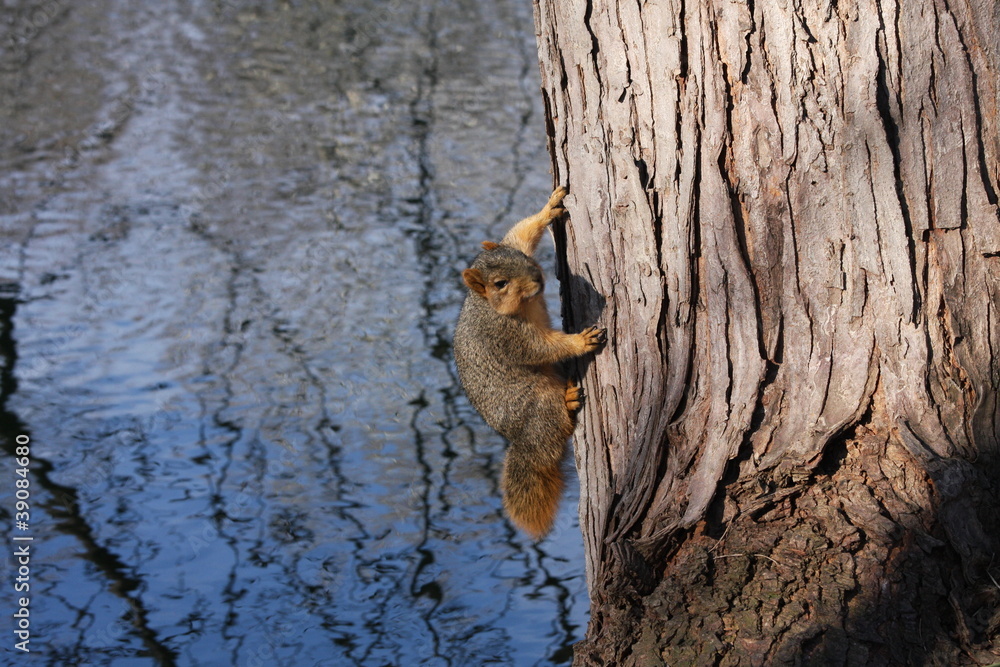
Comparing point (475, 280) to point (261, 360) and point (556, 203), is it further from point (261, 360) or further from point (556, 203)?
point (261, 360)

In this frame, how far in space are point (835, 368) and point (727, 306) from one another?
0.27 metres

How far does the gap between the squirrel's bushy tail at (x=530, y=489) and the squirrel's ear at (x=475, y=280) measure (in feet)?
1.74

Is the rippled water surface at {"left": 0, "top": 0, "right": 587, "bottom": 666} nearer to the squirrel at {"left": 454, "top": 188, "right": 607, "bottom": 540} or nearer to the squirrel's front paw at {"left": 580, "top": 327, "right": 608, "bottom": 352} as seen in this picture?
the squirrel at {"left": 454, "top": 188, "right": 607, "bottom": 540}

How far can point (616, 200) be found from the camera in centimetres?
243

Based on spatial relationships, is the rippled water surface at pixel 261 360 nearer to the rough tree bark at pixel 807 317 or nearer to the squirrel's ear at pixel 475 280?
the squirrel's ear at pixel 475 280

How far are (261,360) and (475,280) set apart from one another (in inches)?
106

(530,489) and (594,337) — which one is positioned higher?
(594,337)

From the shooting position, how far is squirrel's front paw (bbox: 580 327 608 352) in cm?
263

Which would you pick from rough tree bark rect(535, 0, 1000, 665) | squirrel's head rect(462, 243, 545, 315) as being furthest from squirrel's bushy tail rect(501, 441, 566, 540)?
rough tree bark rect(535, 0, 1000, 665)

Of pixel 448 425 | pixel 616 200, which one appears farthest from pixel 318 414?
pixel 616 200

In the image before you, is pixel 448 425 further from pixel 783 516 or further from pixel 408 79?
pixel 408 79

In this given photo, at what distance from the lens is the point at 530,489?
10.9 feet

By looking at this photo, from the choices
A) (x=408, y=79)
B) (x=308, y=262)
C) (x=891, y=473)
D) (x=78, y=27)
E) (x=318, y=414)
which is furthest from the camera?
(x=78, y=27)

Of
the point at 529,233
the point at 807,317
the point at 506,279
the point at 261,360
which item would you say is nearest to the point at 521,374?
the point at 506,279
